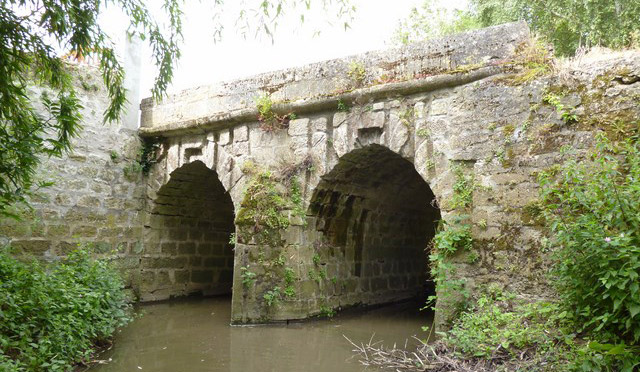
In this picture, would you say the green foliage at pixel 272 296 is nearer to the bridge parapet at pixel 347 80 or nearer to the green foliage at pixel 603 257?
the bridge parapet at pixel 347 80


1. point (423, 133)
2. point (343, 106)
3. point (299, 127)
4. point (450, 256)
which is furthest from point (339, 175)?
point (450, 256)

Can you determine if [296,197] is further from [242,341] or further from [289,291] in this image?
[242,341]

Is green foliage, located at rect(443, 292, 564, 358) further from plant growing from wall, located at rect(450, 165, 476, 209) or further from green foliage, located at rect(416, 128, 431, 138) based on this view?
green foliage, located at rect(416, 128, 431, 138)

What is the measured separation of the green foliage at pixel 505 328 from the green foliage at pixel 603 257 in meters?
0.27

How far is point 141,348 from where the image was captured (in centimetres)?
512

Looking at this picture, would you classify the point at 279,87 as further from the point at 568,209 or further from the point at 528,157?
the point at 568,209

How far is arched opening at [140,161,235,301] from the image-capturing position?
8258mm

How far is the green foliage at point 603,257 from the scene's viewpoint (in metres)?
3.04

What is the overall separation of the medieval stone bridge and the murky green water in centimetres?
44

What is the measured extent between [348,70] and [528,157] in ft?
8.07

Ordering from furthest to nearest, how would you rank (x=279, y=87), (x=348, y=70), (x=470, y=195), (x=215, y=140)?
(x=215, y=140), (x=279, y=87), (x=348, y=70), (x=470, y=195)

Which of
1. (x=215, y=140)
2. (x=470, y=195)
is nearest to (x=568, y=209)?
(x=470, y=195)

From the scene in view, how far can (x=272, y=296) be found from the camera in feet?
20.3

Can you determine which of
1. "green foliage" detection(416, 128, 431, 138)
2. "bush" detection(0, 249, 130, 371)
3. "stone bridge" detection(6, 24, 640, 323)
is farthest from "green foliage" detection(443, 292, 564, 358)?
"bush" detection(0, 249, 130, 371)
